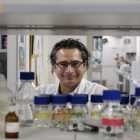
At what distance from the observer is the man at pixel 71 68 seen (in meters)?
1.77

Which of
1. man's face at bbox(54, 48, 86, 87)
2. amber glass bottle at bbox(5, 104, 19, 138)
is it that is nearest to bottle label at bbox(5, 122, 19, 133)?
amber glass bottle at bbox(5, 104, 19, 138)

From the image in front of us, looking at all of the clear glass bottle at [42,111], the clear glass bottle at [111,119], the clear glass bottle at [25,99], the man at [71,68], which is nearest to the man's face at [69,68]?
the man at [71,68]

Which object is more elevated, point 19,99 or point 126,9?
point 126,9

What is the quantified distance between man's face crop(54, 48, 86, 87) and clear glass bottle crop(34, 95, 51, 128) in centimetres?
82

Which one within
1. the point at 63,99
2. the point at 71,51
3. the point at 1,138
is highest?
the point at 71,51

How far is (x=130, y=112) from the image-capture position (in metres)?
0.94

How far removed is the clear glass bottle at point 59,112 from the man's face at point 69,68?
2.69 feet

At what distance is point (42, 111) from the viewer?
91 cm

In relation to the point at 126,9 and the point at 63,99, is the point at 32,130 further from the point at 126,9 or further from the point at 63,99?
the point at 126,9

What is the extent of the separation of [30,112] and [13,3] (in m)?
0.46

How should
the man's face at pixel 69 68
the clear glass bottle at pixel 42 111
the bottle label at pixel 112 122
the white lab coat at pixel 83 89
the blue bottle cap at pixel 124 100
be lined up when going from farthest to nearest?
the white lab coat at pixel 83 89 < the man's face at pixel 69 68 < the blue bottle cap at pixel 124 100 < the clear glass bottle at pixel 42 111 < the bottle label at pixel 112 122

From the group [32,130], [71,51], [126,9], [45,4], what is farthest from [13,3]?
[71,51]

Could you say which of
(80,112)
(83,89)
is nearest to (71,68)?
(83,89)

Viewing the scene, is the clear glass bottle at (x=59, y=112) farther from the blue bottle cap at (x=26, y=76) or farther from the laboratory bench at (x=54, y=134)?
the blue bottle cap at (x=26, y=76)
